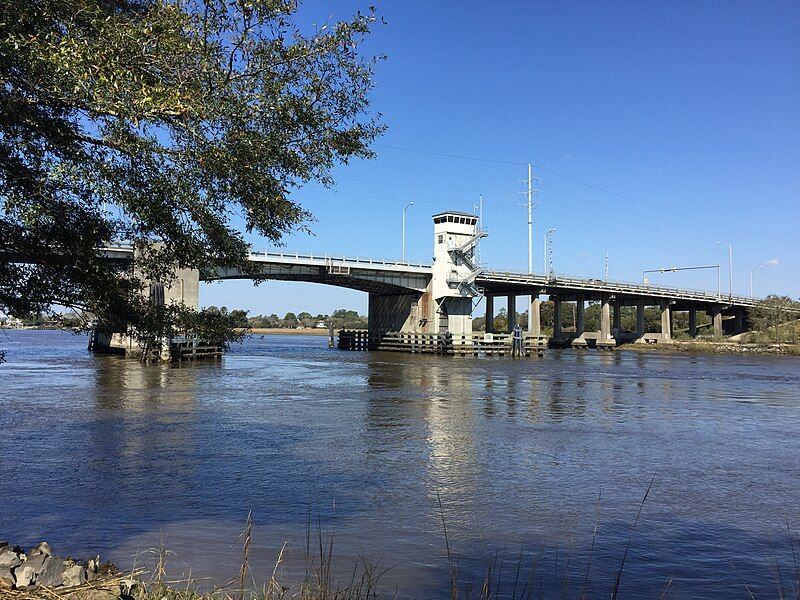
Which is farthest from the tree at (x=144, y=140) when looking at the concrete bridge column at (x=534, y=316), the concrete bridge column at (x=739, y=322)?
the concrete bridge column at (x=739, y=322)

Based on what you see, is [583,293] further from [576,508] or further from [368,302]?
[576,508]

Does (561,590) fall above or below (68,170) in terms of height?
below

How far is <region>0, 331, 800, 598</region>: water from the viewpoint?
8242 mm

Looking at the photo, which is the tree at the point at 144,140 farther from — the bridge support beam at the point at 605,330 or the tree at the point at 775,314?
the tree at the point at 775,314

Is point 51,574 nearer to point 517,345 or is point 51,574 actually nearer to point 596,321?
point 517,345

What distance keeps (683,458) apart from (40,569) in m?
13.4

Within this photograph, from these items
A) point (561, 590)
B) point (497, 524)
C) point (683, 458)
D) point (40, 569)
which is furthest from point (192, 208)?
point (683, 458)

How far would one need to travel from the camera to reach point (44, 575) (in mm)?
5289

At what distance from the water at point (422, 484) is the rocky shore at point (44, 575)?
181 centimetres

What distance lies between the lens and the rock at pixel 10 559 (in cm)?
550

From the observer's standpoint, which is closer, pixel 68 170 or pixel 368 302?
pixel 68 170

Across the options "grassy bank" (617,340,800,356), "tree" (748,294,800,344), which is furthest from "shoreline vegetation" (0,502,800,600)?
"tree" (748,294,800,344)

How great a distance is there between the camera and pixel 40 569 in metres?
5.40

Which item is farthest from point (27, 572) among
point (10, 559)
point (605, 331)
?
point (605, 331)
